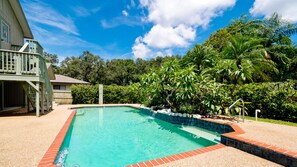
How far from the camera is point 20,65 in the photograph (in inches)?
300

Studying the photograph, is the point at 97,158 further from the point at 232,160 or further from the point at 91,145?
the point at 232,160

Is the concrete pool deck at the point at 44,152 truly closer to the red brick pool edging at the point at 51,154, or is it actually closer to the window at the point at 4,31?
the red brick pool edging at the point at 51,154

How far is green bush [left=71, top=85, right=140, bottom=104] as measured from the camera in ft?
54.7

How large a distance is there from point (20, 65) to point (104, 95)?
1030 cm

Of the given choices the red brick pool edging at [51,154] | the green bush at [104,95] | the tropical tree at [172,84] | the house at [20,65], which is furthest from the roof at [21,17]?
the red brick pool edging at [51,154]

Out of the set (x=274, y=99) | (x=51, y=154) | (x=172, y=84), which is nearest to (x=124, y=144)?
(x=51, y=154)

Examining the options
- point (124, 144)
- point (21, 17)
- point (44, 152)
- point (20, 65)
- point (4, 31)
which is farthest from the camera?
point (21, 17)

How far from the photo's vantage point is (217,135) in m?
6.41

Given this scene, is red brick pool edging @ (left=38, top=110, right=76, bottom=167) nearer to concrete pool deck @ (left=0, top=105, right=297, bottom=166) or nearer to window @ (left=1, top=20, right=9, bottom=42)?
concrete pool deck @ (left=0, top=105, right=297, bottom=166)

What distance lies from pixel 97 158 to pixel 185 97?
5.66m

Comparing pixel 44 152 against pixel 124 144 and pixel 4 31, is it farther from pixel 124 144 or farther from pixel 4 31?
pixel 4 31

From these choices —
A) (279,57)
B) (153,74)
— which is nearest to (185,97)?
(153,74)

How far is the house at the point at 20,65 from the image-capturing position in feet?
24.7

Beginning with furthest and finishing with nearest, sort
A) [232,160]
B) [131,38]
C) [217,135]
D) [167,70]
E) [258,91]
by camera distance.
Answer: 1. [131,38]
2. [167,70]
3. [258,91]
4. [217,135]
5. [232,160]
